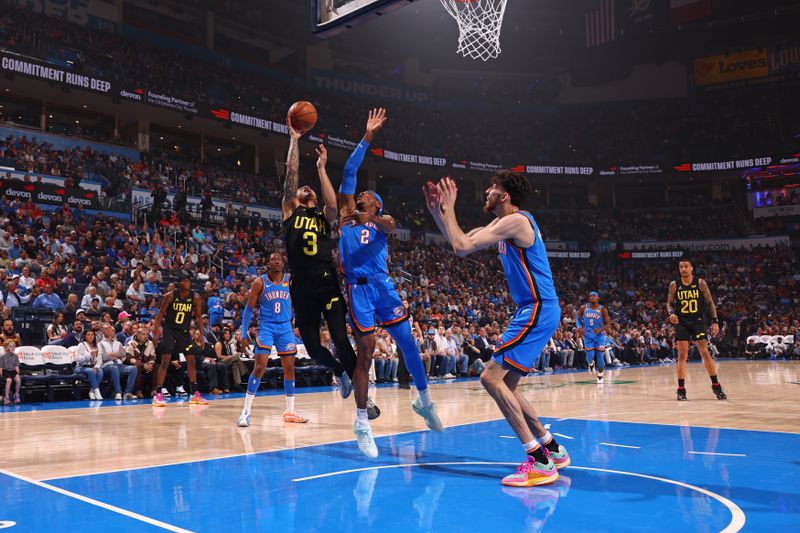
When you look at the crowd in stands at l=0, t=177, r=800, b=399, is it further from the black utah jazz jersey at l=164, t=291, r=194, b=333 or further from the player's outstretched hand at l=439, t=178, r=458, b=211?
the player's outstretched hand at l=439, t=178, r=458, b=211

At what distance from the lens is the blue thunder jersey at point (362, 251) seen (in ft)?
17.8

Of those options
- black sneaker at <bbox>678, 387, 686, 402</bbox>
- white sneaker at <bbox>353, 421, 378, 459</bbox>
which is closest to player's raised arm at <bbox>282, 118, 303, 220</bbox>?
white sneaker at <bbox>353, 421, 378, 459</bbox>

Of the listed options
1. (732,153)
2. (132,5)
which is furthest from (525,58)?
(132,5)

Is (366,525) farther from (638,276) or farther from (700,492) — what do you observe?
(638,276)

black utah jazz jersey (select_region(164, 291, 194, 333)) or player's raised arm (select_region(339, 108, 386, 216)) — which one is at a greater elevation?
player's raised arm (select_region(339, 108, 386, 216))

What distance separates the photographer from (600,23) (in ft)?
119

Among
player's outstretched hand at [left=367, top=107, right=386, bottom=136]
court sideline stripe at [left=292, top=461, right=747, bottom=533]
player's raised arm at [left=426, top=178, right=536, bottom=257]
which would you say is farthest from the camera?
player's outstretched hand at [left=367, top=107, right=386, bottom=136]

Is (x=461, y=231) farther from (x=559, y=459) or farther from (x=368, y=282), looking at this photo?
(x=559, y=459)

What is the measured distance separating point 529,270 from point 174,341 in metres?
7.43

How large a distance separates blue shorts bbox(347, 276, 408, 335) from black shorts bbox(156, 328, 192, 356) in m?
5.72

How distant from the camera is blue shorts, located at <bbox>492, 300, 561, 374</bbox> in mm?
4344

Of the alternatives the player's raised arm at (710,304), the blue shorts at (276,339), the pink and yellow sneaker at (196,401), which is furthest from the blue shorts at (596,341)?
the pink and yellow sneaker at (196,401)

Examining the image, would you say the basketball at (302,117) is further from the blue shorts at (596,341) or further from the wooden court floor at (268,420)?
the blue shorts at (596,341)

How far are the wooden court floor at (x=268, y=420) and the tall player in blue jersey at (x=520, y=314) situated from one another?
2.23 meters
